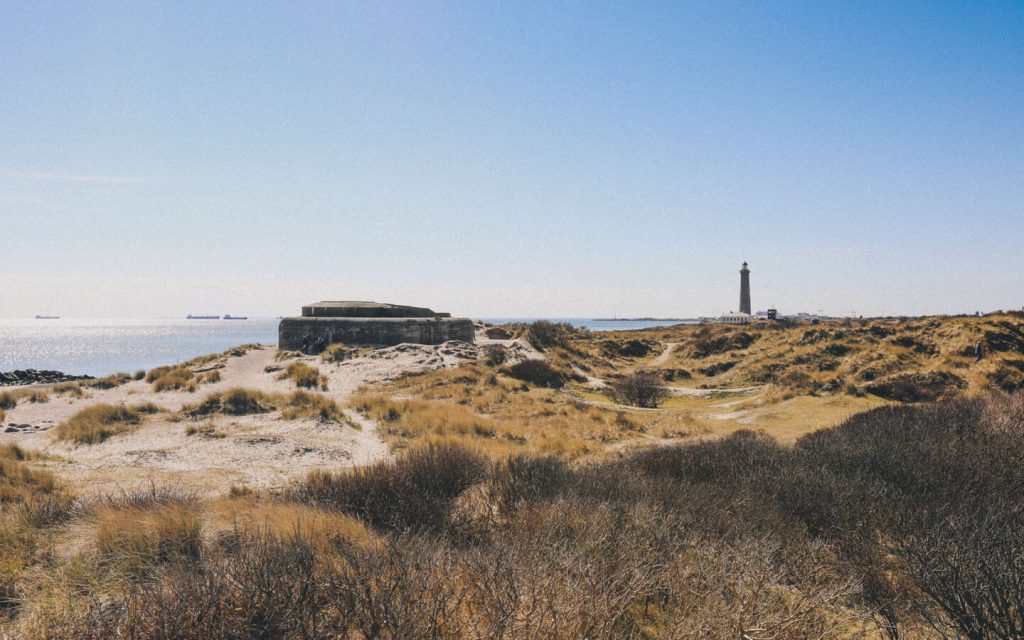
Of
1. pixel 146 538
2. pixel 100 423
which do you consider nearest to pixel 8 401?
pixel 100 423

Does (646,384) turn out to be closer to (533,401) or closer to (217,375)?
(533,401)

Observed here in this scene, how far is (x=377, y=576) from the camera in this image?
299 cm

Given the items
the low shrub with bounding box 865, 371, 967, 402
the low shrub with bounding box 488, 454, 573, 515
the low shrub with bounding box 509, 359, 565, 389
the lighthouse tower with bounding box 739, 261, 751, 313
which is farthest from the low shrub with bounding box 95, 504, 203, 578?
the lighthouse tower with bounding box 739, 261, 751, 313

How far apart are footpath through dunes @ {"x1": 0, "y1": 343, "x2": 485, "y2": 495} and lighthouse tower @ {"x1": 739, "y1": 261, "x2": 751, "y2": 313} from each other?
7754cm

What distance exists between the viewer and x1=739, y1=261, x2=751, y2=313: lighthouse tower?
278 feet

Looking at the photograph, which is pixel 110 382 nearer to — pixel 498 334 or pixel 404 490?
pixel 404 490

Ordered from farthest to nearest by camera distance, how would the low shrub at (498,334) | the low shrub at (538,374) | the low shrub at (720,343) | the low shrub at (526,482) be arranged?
the low shrub at (498,334) < the low shrub at (720,343) < the low shrub at (538,374) < the low shrub at (526,482)

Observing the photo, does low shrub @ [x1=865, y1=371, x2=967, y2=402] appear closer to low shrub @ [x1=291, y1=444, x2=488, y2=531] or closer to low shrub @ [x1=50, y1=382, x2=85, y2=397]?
low shrub @ [x1=291, y1=444, x2=488, y2=531]

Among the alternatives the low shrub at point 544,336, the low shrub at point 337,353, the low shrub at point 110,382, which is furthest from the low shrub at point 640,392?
the low shrub at point 110,382

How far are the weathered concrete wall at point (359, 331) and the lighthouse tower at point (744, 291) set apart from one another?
6812 centimetres

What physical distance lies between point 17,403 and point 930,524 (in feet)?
78.1

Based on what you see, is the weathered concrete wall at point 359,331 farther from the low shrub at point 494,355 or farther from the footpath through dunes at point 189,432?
the footpath through dunes at point 189,432

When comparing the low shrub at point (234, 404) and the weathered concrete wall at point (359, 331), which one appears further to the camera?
the weathered concrete wall at point (359, 331)

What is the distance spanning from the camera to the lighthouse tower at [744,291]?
84812mm
